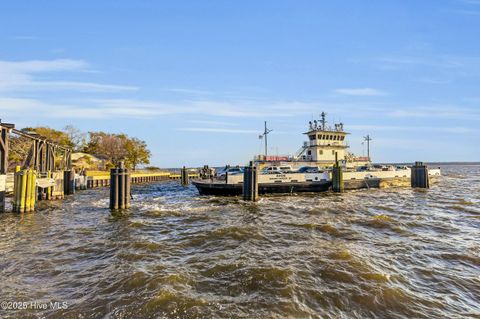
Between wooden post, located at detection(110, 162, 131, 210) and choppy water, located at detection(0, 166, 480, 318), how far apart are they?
3111 mm

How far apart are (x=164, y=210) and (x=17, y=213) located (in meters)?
9.72

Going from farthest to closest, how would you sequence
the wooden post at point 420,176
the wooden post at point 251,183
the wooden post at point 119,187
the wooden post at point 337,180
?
the wooden post at point 420,176 → the wooden post at point 337,180 → the wooden post at point 251,183 → the wooden post at point 119,187

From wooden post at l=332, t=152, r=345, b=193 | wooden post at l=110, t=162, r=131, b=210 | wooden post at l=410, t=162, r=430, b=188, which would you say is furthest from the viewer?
wooden post at l=410, t=162, r=430, b=188

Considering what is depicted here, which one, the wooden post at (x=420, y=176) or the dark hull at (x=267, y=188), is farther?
the wooden post at (x=420, y=176)

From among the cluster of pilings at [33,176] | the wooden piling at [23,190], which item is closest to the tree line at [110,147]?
the cluster of pilings at [33,176]

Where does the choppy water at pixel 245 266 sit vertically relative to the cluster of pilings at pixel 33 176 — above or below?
below

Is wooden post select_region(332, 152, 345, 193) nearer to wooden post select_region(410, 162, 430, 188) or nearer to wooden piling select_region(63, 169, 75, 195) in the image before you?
wooden post select_region(410, 162, 430, 188)

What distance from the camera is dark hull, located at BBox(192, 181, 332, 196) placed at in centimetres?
2806

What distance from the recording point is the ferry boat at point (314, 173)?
29.1 meters

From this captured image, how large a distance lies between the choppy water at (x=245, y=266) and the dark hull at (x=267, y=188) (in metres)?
11.0

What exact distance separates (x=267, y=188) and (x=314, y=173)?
6.31 m

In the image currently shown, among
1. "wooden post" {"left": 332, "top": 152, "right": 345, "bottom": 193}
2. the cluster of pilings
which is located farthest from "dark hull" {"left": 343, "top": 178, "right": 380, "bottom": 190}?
the cluster of pilings

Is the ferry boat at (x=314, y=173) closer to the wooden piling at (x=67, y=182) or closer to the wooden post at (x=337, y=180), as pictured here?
the wooden post at (x=337, y=180)

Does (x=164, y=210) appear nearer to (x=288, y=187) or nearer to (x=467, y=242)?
(x=288, y=187)
